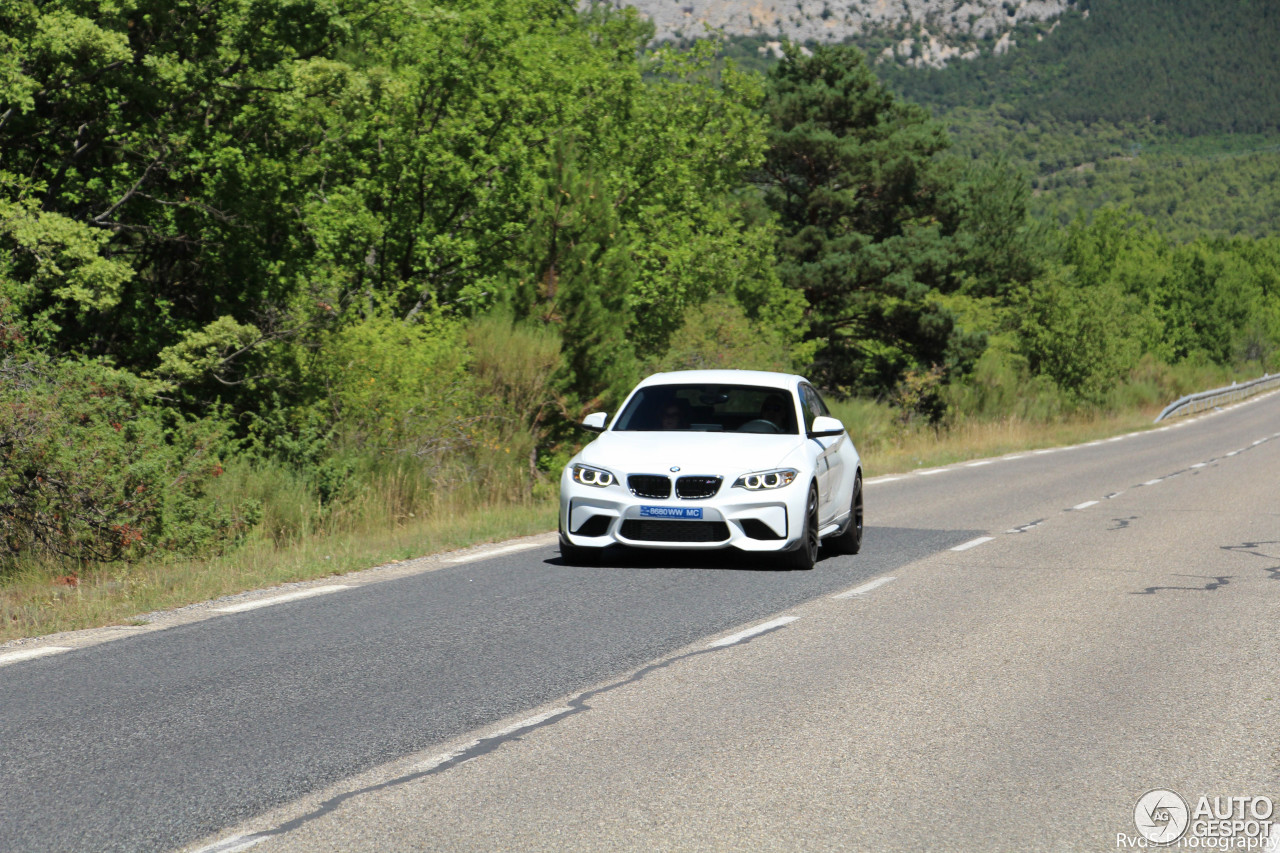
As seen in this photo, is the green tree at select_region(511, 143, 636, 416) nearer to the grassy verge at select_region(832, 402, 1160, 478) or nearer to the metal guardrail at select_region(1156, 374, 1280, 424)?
the grassy verge at select_region(832, 402, 1160, 478)

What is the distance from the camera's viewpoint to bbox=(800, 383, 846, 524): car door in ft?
39.2

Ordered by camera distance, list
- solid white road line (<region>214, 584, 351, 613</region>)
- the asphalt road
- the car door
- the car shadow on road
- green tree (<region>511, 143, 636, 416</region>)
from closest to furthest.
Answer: the asphalt road → solid white road line (<region>214, 584, 351, 613</region>) → the car shadow on road → the car door → green tree (<region>511, 143, 636, 416</region>)

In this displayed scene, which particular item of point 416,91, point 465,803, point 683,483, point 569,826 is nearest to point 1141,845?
point 569,826

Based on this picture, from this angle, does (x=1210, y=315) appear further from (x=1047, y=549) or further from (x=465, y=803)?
(x=465, y=803)

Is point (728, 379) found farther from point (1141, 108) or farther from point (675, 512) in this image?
point (1141, 108)

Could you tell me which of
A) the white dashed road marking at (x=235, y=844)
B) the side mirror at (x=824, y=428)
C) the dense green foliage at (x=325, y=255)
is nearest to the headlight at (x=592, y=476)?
the side mirror at (x=824, y=428)

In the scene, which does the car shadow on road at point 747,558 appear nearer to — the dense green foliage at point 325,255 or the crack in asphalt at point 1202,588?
the crack in asphalt at point 1202,588

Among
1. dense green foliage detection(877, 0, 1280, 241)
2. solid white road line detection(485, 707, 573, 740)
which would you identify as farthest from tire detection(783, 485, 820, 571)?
dense green foliage detection(877, 0, 1280, 241)

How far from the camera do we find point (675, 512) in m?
11.1

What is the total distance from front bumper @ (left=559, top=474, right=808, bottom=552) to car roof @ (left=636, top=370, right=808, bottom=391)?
157 cm

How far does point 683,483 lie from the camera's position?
36.6 feet

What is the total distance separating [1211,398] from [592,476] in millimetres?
53425

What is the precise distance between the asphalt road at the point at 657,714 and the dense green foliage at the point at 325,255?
445cm

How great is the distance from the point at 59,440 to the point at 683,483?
5.52 meters
